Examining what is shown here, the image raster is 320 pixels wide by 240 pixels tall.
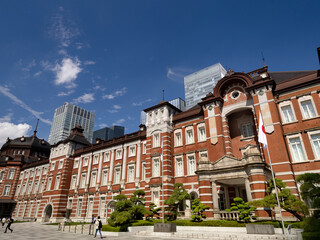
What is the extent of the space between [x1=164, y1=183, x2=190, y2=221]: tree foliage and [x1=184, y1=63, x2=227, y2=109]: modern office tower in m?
96.2

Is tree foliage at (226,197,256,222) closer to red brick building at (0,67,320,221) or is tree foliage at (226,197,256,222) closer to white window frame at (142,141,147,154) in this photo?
red brick building at (0,67,320,221)

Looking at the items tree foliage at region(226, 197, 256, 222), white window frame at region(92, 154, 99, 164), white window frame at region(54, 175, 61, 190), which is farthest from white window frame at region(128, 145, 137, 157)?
tree foliage at region(226, 197, 256, 222)

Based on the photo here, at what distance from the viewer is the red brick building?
60.3ft

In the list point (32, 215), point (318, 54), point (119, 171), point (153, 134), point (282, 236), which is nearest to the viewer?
point (282, 236)

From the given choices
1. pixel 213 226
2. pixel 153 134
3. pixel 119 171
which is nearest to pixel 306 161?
pixel 213 226

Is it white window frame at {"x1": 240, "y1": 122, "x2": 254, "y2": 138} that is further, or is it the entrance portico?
white window frame at {"x1": 240, "y1": 122, "x2": 254, "y2": 138}

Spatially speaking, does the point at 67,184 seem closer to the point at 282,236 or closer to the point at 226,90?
the point at 226,90

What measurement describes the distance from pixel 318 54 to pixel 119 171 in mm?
27807

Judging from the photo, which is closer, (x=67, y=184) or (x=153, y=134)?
(x=153, y=134)

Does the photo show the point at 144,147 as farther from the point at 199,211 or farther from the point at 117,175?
the point at 199,211

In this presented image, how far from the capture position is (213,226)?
635 inches

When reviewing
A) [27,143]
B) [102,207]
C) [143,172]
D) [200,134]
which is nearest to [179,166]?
[200,134]

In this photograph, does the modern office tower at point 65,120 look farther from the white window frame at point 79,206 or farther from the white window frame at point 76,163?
the white window frame at point 79,206

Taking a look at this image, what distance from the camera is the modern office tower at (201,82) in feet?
374
